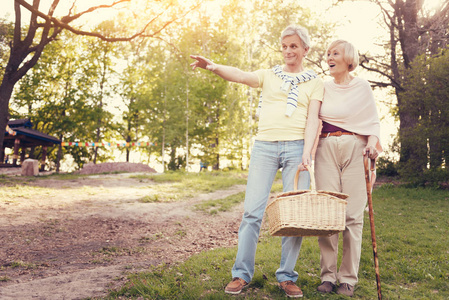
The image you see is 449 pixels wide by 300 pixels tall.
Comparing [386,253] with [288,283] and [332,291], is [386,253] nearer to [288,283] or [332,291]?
[332,291]

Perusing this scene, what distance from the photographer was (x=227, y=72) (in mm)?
3365

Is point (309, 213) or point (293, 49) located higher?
point (293, 49)

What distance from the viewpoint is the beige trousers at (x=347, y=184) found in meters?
3.46

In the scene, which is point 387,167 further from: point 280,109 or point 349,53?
point 280,109

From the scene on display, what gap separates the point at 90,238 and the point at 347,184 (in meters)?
4.51

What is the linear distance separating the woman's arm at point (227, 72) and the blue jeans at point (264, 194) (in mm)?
599

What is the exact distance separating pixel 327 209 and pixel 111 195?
880cm

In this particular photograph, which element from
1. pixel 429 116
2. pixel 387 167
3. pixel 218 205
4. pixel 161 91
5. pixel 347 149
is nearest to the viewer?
pixel 347 149

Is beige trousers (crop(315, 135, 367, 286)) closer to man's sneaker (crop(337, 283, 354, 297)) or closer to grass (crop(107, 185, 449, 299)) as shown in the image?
man's sneaker (crop(337, 283, 354, 297))

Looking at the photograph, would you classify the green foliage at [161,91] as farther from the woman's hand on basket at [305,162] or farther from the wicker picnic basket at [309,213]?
the wicker picnic basket at [309,213]

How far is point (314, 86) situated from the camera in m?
3.46

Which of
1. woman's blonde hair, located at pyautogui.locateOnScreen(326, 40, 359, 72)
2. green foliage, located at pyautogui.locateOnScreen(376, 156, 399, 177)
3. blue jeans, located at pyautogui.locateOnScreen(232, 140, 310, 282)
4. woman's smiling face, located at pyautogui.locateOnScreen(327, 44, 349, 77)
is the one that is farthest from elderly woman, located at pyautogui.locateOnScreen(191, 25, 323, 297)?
green foliage, located at pyautogui.locateOnScreen(376, 156, 399, 177)

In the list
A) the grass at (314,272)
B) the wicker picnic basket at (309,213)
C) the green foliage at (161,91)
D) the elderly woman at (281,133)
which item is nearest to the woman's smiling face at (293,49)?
the elderly woman at (281,133)

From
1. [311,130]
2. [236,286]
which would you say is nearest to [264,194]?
[311,130]
